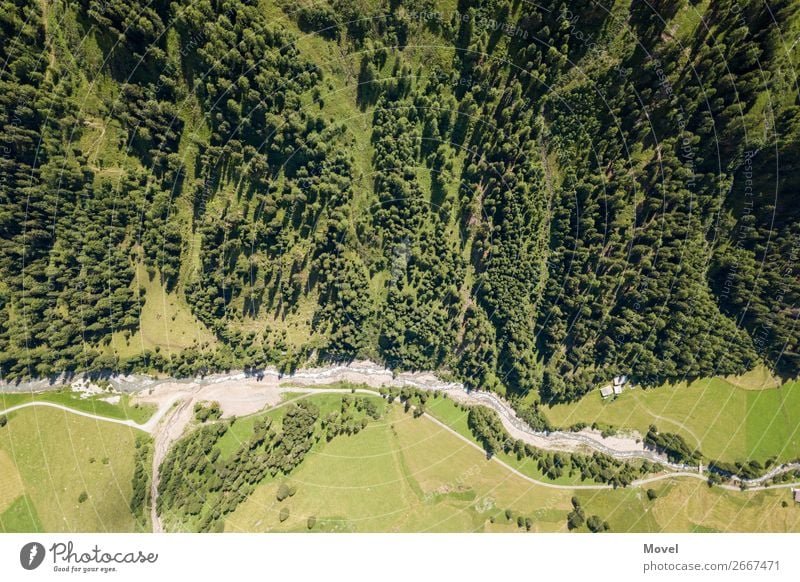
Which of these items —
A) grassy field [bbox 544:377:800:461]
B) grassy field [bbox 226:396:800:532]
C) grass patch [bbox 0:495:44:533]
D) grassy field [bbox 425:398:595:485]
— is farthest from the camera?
grassy field [bbox 425:398:595:485]

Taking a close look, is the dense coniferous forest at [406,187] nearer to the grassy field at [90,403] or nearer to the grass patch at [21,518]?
the grassy field at [90,403]

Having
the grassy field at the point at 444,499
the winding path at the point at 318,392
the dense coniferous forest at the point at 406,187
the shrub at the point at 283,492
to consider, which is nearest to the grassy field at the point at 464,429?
the winding path at the point at 318,392

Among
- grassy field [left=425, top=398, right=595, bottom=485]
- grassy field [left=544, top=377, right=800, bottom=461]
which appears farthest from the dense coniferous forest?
grassy field [left=425, top=398, right=595, bottom=485]

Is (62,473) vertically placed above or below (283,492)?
below

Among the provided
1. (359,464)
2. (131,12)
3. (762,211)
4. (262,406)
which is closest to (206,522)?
(262,406)

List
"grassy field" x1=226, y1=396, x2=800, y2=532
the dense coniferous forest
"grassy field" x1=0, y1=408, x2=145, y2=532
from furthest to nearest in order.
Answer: "grassy field" x1=226, y1=396, x2=800, y2=532
"grassy field" x1=0, y1=408, x2=145, y2=532
the dense coniferous forest
